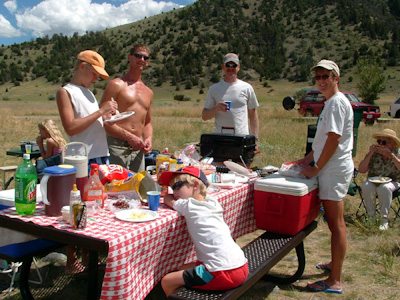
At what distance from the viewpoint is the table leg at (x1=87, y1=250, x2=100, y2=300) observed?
7.31 feet

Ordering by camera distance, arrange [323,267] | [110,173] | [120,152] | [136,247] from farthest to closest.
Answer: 1. [120,152]
2. [323,267]
3. [110,173]
4. [136,247]

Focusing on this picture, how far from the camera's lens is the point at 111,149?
153 inches

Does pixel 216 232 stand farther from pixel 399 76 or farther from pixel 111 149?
pixel 399 76

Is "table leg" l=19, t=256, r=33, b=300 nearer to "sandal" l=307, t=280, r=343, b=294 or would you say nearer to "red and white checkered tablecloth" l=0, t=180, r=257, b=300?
"red and white checkered tablecloth" l=0, t=180, r=257, b=300

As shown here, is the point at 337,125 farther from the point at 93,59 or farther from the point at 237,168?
the point at 93,59

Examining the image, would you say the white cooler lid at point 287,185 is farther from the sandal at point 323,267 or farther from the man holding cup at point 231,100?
the man holding cup at point 231,100

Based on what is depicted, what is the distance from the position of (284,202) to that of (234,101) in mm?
1996

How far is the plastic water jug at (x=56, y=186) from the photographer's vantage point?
2.15m

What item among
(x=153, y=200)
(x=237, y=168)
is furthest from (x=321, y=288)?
(x=153, y=200)

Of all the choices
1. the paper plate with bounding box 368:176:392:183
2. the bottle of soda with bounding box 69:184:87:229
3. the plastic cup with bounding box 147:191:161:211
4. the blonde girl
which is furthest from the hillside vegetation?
the bottle of soda with bounding box 69:184:87:229

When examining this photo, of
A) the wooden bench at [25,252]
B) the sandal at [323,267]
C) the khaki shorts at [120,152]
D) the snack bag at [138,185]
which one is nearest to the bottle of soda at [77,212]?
the snack bag at [138,185]

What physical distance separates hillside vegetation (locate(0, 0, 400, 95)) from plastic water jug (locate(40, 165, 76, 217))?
183ft

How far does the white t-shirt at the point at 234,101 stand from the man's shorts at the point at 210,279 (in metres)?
2.74

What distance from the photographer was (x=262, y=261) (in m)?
2.67
